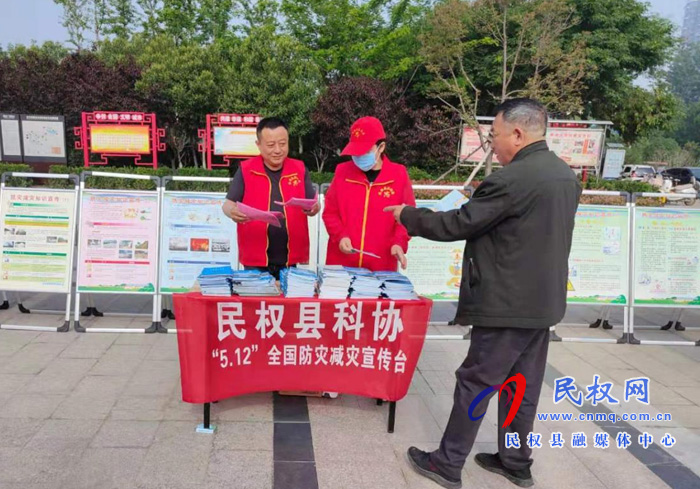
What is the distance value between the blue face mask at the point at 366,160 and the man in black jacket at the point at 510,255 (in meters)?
0.69

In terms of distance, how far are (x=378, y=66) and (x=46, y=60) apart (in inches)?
457

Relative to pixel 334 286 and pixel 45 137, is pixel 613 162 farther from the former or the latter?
pixel 334 286

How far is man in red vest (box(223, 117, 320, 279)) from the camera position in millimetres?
3252

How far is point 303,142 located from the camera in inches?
754

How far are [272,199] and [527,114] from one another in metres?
1.64

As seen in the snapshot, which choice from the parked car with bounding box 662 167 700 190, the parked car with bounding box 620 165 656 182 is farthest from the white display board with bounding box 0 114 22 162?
the parked car with bounding box 620 165 656 182

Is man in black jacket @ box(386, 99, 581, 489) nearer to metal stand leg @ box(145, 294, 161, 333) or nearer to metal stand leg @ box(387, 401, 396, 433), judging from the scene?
metal stand leg @ box(387, 401, 396, 433)

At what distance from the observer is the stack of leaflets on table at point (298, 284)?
2.84 m

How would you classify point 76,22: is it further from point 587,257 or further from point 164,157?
point 587,257

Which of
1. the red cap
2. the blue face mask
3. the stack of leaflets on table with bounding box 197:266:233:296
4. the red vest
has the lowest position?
the stack of leaflets on table with bounding box 197:266:233:296

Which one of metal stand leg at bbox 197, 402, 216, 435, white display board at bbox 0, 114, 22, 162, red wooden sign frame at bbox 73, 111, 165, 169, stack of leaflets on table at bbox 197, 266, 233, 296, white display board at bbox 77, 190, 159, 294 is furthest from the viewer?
red wooden sign frame at bbox 73, 111, 165, 169

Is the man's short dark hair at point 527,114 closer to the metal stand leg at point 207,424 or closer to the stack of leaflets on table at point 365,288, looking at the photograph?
the stack of leaflets on table at point 365,288

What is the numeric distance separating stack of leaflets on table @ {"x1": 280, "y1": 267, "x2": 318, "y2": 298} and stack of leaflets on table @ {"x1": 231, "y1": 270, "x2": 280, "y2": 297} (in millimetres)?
62

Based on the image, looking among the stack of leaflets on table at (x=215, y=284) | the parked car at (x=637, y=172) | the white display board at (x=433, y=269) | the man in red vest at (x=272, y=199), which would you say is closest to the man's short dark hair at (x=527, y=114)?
the man in red vest at (x=272, y=199)
